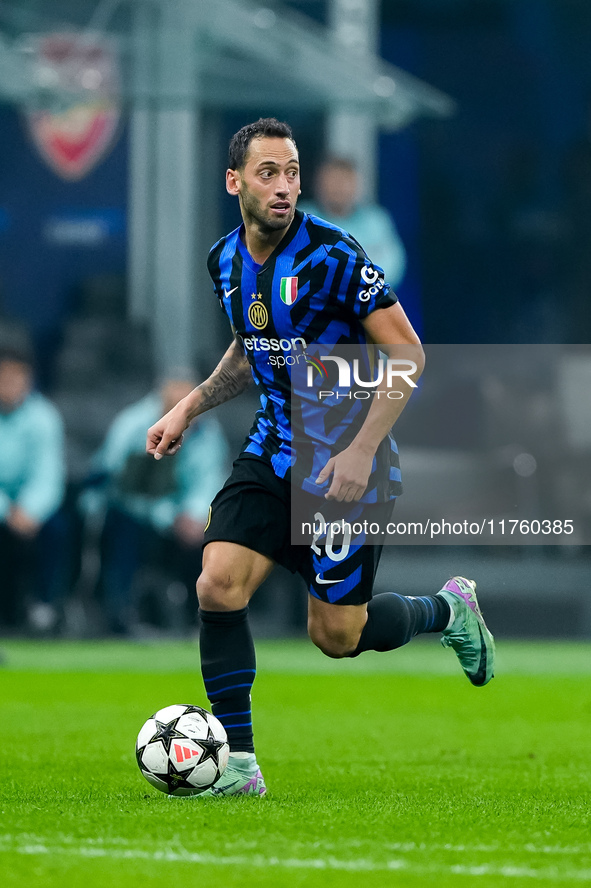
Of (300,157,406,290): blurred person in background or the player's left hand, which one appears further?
(300,157,406,290): blurred person in background

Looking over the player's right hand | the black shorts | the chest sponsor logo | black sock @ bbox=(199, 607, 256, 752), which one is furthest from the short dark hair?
black sock @ bbox=(199, 607, 256, 752)

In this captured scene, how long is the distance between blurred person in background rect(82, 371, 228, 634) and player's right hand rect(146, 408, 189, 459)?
6.27m

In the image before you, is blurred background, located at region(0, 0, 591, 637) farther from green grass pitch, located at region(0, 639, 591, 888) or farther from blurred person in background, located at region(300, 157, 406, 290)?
green grass pitch, located at region(0, 639, 591, 888)

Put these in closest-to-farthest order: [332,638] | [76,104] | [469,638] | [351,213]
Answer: [332,638] < [469,638] < [351,213] < [76,104]

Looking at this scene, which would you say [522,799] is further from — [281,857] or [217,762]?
[281,857]

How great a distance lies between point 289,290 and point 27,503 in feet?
23.0

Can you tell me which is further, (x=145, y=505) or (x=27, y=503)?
(x=145, y=505)

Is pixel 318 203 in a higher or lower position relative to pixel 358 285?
higher

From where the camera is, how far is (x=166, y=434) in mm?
5145

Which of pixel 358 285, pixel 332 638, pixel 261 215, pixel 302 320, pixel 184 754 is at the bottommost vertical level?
pixel 184 754

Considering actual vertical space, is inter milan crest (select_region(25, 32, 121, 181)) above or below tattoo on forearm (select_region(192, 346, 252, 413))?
above

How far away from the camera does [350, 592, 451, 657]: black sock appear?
523 cm

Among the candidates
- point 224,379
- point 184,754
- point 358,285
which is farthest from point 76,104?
point 184,754

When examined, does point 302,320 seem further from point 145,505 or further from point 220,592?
point 145,505
